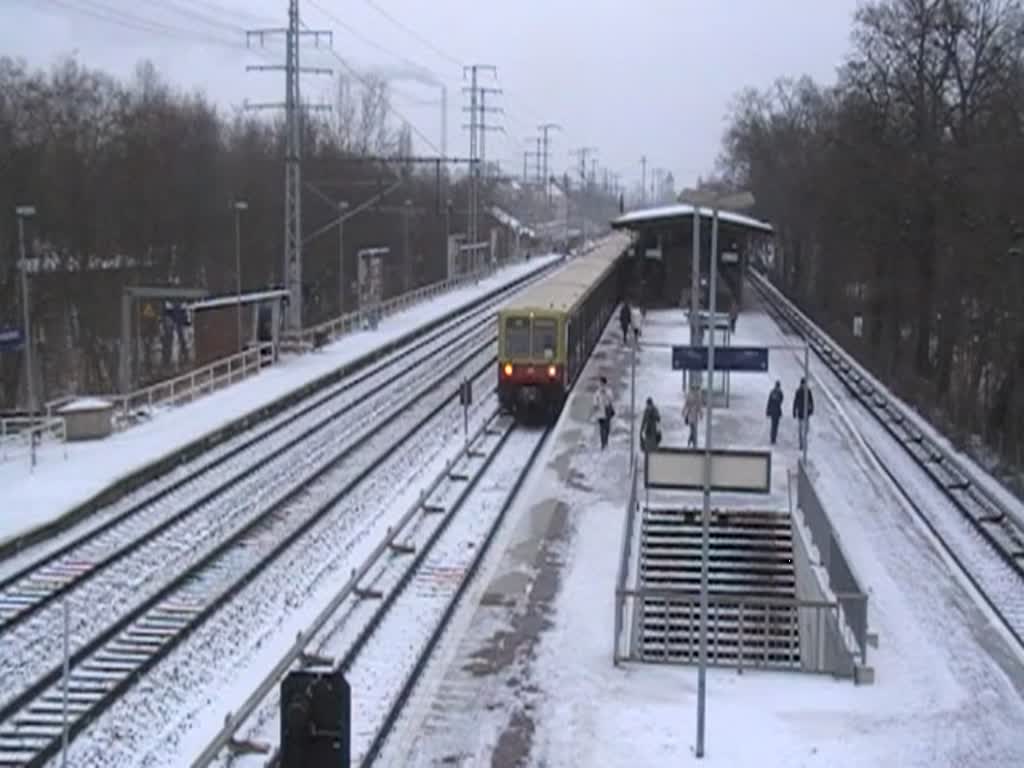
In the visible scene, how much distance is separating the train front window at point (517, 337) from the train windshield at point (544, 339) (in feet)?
0.65

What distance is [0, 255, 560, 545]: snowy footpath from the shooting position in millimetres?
21203

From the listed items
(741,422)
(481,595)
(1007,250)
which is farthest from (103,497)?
(1007,250)

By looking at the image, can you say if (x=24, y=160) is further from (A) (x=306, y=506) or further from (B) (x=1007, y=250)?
(B) (x=1007, y=250)

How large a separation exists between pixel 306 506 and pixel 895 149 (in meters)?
25.3

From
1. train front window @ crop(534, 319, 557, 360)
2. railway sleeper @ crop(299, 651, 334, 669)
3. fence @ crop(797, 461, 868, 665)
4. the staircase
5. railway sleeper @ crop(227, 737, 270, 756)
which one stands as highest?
train front window @ crop(534, 319, 557, 360)

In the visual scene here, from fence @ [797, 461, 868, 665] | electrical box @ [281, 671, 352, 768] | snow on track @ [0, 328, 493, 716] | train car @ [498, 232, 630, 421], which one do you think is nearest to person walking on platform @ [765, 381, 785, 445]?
fence @ [797, 461, 868, 665]

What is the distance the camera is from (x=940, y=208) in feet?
124

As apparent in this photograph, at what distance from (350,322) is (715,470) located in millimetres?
26672

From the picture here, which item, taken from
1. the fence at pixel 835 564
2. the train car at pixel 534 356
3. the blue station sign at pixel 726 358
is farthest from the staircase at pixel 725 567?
the train car at pixel 534 356

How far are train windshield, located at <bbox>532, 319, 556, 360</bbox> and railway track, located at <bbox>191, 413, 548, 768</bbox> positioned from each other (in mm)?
5576

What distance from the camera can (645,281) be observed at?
56.0 m

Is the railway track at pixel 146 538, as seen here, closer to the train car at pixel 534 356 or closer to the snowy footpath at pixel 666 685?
the train car at pixel 534 356

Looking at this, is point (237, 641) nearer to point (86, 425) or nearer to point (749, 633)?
point (749, 633)

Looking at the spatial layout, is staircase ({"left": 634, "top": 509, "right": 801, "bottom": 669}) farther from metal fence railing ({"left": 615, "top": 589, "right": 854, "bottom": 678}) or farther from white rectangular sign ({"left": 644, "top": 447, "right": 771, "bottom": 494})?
white rectangular sign ({"left": 644, "top": 447, "right": 771, "bottom": 494})
